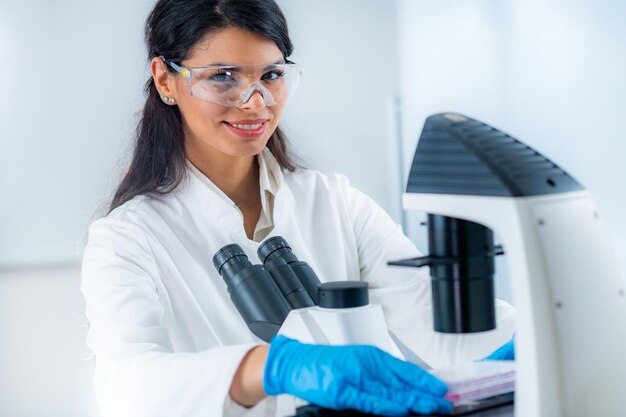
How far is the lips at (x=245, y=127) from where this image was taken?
1575 mm

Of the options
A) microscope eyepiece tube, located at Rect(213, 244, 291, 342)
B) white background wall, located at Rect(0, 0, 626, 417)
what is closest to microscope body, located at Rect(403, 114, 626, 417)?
microscope eyepiece tube, located at Rect(213, 244, 291, 342)

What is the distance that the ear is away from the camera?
5.43ft

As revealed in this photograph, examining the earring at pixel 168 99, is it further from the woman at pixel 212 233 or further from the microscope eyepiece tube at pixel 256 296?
the microscope eyepiece tube at pixel 256 296

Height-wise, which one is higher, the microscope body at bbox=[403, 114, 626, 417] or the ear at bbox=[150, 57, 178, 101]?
the ear at bbox=[150, 57, 178, 101]

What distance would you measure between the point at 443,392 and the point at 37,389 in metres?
2.51

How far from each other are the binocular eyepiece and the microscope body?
385mm

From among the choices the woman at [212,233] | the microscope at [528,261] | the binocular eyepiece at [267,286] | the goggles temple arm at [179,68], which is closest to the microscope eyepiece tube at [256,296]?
the binocular eyepiece at [267,286]

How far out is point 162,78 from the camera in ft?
5.52

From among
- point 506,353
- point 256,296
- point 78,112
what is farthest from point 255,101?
point 78,112

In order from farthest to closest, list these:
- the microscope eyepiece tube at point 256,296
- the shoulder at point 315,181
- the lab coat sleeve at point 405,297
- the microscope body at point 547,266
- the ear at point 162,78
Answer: the shoulder at point 315,181, the ear at point 162,78, the lab coat sleeve at point 405,297, the microscope eyepiece tube at point 256,296, the microscope body at point 547,266

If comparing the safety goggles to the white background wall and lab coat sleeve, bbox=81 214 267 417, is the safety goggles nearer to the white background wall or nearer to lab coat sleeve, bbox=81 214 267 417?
lab coat sleeve, bbox=81 214 267 417

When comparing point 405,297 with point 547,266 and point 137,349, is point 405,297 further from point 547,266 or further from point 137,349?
point 547,266

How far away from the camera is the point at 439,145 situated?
887 mm

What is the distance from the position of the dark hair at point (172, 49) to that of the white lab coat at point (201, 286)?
0.07 m
